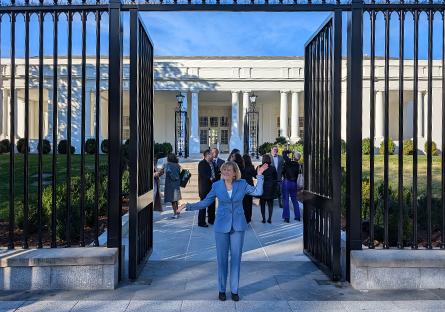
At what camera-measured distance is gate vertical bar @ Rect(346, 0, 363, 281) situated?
5605mm

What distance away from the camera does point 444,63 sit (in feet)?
19.2

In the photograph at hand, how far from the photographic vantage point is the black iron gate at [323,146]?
5.69m

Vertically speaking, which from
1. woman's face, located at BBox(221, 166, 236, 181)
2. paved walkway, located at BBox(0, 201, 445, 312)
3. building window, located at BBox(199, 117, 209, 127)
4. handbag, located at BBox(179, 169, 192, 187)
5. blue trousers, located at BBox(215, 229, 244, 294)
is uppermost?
building window, located at BBox(199, 117, 209, 127)

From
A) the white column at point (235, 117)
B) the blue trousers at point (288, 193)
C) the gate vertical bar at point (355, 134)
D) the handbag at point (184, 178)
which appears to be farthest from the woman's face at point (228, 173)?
the white column at point (235, 117)

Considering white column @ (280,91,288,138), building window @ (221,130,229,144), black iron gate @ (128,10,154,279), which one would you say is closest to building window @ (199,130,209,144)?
building window @ (221,130,229,144)

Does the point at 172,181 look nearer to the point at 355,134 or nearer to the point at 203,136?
the point at 355,134

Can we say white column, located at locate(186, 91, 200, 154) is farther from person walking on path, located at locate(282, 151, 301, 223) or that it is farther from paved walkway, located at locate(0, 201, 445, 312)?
paved walkway, located at locate(0, 201, 445, 312)

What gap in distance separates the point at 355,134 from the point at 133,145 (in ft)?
9.11

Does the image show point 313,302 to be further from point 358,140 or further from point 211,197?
point 358,140

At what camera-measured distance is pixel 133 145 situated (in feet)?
18.6

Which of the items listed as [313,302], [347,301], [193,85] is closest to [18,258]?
[313,302]

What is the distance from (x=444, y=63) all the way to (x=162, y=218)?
782cm

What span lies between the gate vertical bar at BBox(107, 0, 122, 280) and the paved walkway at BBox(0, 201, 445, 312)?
75cm

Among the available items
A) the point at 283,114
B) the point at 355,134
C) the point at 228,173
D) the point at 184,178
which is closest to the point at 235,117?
the point at 283,114
